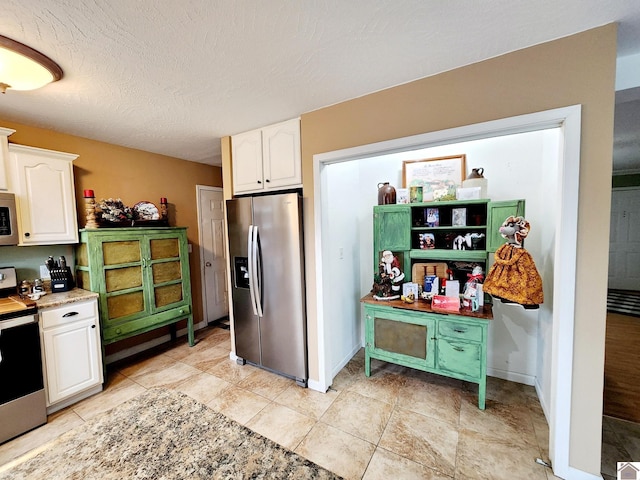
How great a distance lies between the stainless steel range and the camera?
5.88 feet

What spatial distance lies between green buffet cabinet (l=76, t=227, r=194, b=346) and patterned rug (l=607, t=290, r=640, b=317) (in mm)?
6378

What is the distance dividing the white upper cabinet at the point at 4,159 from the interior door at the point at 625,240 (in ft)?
28.1

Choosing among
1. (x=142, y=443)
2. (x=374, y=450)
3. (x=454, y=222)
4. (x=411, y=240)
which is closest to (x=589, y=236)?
(x=454, y=222)

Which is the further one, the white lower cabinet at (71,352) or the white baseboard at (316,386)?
the white baseboard at (316,386)

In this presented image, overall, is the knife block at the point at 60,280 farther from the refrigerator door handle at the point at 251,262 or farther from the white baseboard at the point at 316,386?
the white baseboard at the point at 316,386

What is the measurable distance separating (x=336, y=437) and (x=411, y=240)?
1.77m

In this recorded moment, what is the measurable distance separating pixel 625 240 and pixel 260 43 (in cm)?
739

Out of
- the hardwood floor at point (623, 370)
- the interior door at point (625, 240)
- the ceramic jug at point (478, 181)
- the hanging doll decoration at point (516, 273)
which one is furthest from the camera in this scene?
the interior door at point (625, 240)

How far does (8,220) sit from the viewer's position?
6.81ft

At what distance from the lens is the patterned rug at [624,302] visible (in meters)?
3.99

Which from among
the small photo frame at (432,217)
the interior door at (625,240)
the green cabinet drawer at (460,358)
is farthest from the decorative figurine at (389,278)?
the interior door at (625,240)

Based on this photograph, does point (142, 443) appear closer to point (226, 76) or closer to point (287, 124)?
point (226, 76)

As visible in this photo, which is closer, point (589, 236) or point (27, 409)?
point (589, 236)

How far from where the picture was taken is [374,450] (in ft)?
5.57
